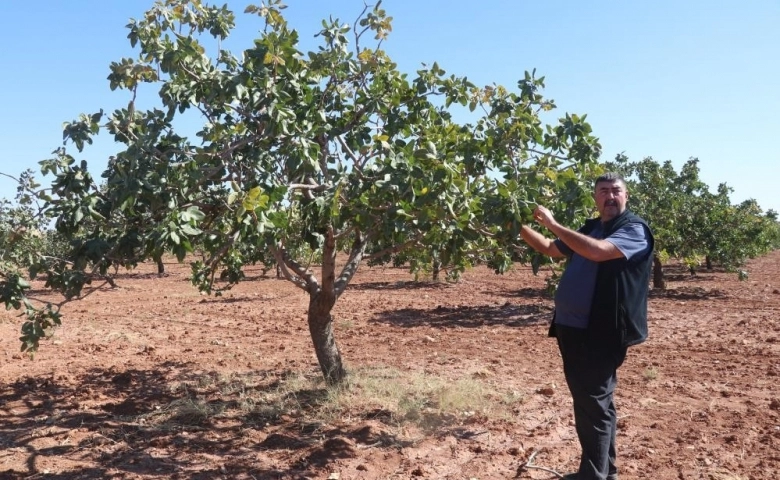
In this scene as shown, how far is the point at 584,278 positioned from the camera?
3.53 metres

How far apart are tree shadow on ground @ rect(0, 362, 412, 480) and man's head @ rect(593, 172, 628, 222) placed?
242 centimetres

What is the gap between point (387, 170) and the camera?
3963 mm

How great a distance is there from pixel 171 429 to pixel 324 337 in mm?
1625

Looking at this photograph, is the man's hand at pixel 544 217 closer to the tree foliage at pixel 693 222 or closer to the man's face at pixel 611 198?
the man's face at pixel 611 198

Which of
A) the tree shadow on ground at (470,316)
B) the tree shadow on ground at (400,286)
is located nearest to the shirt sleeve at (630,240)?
the tree shadow on ground at (470,316)

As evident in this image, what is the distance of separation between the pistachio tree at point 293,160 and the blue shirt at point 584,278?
43 centimetres

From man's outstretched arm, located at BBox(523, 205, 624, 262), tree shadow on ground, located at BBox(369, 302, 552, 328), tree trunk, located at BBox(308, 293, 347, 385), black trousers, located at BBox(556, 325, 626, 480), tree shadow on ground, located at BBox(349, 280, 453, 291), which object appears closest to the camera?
man's outstretched arm, located at BBox(523, 205, 624, 262)

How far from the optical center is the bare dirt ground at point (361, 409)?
14.6 ft

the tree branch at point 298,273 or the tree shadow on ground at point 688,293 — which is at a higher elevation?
the tree branch at point 298,273

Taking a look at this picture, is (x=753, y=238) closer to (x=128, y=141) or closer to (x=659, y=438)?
(x=659, y=438)

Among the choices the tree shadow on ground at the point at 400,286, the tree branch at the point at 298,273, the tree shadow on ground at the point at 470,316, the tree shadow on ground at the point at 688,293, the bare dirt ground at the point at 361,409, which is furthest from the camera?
the tree shadow on ground at the point at 400,286

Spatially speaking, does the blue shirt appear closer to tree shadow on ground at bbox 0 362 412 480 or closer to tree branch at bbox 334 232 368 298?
tree shadow on ground at bbox 0 362 412 480

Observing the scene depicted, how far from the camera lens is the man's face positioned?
3.54 m

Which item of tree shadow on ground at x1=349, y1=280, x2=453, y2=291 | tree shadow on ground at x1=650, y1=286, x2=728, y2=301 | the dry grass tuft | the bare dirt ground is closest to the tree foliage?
tree shadow on ground at x1=650, y1=286, x2=728, y2=301
